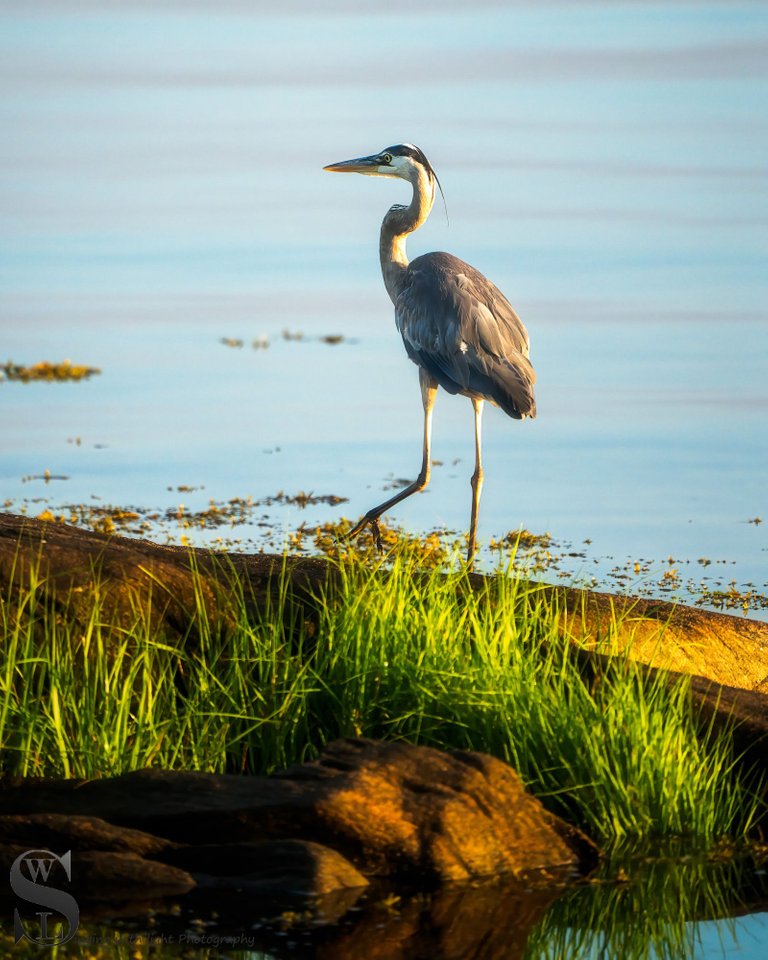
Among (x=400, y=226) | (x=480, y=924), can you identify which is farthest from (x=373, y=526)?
(x=480, y=924)

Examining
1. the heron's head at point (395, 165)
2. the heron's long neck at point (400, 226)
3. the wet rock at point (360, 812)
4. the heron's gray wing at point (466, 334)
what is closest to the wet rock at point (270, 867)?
the wet rock at point (360, 812)

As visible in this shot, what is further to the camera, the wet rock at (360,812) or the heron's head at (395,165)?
the heron's head at (395,165)

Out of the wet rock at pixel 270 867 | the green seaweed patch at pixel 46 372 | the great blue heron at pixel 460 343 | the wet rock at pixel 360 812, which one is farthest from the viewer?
the green seaweed patch at pixel 46 372

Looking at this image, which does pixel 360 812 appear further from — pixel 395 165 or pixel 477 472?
pixel 395 165

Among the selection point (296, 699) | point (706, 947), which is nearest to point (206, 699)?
point (296, 699)

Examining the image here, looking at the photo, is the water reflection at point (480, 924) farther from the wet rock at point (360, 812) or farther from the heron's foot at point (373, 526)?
the heron's foot at point (373, 526)

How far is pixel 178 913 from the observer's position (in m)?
5.15

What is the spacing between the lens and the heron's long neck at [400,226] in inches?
433

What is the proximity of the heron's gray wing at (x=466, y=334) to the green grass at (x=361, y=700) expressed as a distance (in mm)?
2838

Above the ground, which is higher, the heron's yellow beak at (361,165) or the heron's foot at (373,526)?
the heron's yellow beak at (361,165)

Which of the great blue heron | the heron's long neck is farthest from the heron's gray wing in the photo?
the heron's long neck

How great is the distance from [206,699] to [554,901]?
1719mm

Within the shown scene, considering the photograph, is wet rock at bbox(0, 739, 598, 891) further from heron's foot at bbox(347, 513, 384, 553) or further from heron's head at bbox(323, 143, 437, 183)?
heron's head at bbox(323, 143, 437, 183)

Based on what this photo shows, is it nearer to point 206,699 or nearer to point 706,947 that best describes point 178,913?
point 206,699
